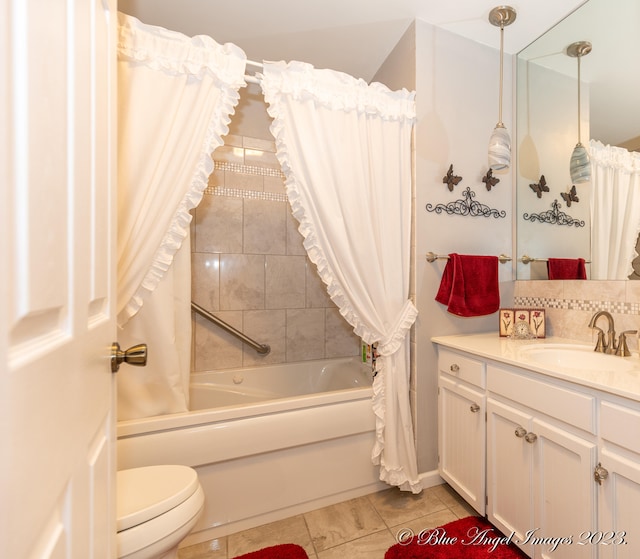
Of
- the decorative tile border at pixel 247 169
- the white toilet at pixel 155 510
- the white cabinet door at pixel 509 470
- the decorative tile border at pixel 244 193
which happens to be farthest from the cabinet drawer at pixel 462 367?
the decorative tile border at pixel 247 169

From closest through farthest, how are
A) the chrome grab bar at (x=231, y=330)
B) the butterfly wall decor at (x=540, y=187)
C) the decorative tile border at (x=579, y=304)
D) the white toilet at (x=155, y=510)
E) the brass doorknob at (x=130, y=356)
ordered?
the brass doorknob at (x=130, y=356) → the white toilet at (x=155, y=510) → the decorative tile border at (x=579, y=304) → the butterfly wall decor at (x=540, y=187) → the chrome grab bar at (x=231, y=330)

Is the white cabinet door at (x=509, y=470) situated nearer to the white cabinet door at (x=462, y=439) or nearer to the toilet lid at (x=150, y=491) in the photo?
the white cabinet door at (x=462, y=439)

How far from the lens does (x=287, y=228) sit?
2605 mm

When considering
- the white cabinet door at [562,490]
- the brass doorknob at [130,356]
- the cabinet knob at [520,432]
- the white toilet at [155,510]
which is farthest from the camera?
the cabinet knob at [520,432]

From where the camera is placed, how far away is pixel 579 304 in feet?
5.46

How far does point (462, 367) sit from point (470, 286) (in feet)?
1.49

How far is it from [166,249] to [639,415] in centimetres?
167

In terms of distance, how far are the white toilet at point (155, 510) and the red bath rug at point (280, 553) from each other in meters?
0.46

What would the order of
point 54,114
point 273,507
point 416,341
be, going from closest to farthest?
point 54,114 → point 273,507 → point 416,341

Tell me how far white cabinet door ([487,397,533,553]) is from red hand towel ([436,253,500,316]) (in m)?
0.52

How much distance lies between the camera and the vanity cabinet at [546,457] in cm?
96

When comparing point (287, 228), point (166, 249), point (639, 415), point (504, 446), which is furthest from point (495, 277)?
point (166, 249)

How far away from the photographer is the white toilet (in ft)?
2.98

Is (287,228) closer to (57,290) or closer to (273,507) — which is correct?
(273,507)
